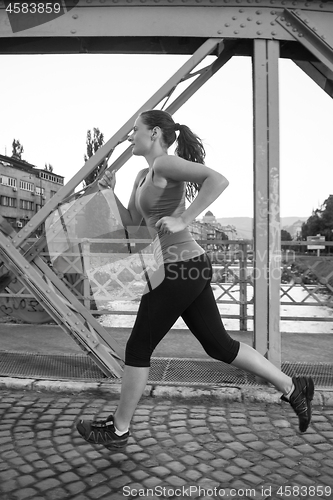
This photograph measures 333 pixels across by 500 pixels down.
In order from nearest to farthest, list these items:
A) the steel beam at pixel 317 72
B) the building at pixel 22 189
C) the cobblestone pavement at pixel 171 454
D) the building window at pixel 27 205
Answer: the cobblestone pavement at pixel 171 454 < the steel beam at pixel 317 72 < the building at pixel 22 189 < the building window at pixel 27 205

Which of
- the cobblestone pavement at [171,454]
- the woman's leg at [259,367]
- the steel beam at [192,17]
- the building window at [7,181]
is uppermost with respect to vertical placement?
the building window at [7,181]

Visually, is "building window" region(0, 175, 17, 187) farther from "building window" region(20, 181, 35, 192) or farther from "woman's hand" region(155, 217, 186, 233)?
"woman's hand" region(155, 217, 186, 233)

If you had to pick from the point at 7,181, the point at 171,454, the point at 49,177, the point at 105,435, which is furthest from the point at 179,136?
the point at 7,181

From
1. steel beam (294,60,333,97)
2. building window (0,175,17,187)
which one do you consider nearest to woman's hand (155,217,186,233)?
steel beam (294,60,333,97)

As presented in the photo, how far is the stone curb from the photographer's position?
13.4 ft

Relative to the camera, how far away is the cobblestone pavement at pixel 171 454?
2553 millimetres

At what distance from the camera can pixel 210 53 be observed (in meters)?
4.48

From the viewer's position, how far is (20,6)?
4.43m

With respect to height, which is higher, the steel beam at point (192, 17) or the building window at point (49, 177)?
the building window at point (49, 177)

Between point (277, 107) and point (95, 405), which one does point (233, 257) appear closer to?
point (277, 107)

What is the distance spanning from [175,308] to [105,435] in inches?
35.2

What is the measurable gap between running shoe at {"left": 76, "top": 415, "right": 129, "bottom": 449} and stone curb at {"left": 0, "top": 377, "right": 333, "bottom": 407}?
130cm

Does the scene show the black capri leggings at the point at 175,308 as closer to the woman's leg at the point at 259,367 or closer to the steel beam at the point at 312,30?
the woman's leg at the point at 259,367

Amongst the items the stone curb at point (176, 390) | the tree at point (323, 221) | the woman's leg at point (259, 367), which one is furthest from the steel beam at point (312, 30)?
the tree at point (323, 221)
